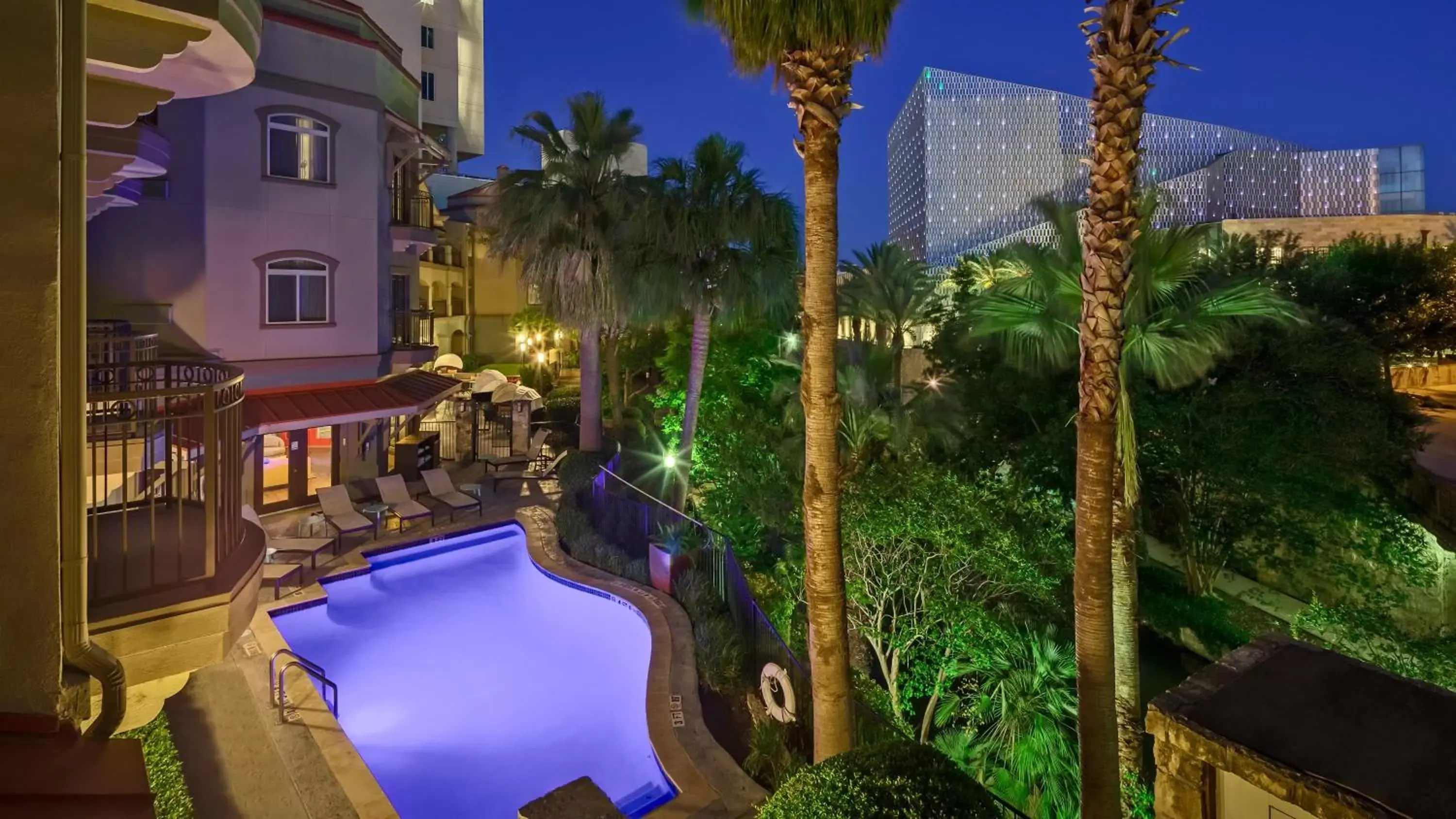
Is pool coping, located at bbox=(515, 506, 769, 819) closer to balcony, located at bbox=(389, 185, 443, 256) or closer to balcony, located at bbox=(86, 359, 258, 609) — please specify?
balcony, located at bbox=(86, 359, 258, 609)

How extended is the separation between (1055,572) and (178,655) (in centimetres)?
1042

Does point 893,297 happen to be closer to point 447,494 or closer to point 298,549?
point 447,494

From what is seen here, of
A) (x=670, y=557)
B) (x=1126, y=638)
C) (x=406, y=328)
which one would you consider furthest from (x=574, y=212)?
(x=1126, y=638)

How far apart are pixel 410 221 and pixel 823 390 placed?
621 inches

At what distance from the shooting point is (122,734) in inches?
278

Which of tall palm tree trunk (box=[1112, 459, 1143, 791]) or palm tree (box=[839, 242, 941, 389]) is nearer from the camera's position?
tall palm tree trunk (box=[1112, 459, 1143, 791])

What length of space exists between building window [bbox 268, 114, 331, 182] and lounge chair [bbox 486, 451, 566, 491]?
8.43 m

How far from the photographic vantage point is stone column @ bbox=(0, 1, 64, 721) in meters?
2.87

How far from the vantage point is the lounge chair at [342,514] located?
15.1 metres

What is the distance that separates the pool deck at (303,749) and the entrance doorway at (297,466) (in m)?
6.97

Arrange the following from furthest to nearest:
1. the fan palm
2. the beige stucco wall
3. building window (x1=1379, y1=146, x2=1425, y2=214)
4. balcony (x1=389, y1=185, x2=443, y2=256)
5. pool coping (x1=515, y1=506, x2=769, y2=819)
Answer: building window (x1=1379, y1=146, x2=1425, y2=214), the beige stucco wall, balcony (x1=389, y1=185, x2=443, y2=256), the fan palm, pool coping (x1=515, y1=506, x2=769, y2=819)

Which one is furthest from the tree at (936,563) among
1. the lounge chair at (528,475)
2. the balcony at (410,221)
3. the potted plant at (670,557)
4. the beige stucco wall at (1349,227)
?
the beige stucco wall at (1349,227)

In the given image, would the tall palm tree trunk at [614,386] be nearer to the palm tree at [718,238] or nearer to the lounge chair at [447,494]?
the lounge chair at [447,494]

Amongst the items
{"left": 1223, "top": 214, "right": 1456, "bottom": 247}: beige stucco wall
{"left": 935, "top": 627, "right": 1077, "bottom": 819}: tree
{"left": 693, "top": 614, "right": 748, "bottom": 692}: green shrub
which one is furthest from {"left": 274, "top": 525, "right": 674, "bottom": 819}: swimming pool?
{"left": 1223, "top": 214, "right": 1456, "bottom": 247}: beige stucco wall
